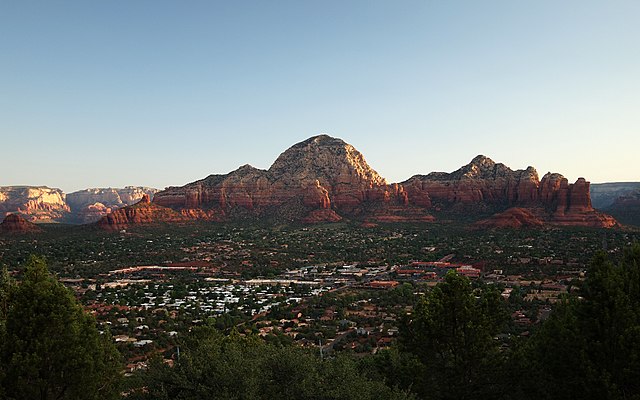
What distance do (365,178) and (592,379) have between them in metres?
164

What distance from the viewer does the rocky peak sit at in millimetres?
175625

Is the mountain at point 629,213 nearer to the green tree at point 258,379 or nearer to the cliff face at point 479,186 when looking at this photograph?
the cliff face at point 479,186

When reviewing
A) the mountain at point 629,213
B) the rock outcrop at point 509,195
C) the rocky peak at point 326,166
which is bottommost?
the mountain at point 629,213

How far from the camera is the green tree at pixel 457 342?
1827cm

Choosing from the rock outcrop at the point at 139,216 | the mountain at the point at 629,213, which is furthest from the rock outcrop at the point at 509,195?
the rock outcrop at the point at 139,216

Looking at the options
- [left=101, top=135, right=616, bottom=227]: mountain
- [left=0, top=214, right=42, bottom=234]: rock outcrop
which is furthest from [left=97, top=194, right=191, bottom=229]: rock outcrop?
[left=0, top=214, right=42, bottom=234]: rock outcrop

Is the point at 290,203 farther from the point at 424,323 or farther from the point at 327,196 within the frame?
the point at 424,323

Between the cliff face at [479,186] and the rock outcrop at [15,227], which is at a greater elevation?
the cliff face at [479,186]

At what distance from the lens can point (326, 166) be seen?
185m

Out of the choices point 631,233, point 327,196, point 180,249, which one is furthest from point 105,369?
point 327,196

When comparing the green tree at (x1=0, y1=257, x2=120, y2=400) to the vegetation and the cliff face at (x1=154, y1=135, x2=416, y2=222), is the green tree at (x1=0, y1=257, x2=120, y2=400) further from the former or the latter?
the cliff face at (x1=154, y1=135, x2=416, y2=222)

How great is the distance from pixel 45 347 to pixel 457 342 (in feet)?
46.8

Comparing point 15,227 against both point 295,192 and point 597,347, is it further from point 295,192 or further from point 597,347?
point 597,347

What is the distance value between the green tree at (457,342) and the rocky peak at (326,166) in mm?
150814
